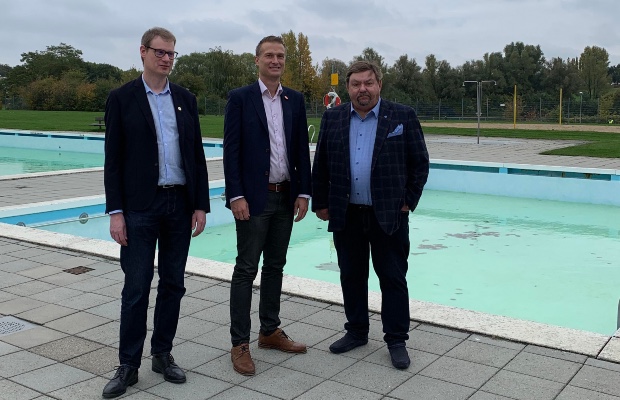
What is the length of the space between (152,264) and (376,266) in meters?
1.19

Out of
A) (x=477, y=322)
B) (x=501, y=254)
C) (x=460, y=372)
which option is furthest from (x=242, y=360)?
(x=501, y=254)

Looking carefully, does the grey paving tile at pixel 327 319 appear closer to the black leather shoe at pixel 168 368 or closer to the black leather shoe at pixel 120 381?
the black leather shoe at pixel 168 368

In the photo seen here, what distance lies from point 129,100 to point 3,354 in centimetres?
162

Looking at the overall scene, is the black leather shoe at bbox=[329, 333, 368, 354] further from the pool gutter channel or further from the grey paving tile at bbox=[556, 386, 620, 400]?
the grey paving tile at bbox=[556, 386, 620, 400]

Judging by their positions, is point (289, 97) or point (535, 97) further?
point (535, 97)

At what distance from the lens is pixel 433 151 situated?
1717cm

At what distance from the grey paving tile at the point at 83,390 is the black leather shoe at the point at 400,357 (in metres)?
1.43

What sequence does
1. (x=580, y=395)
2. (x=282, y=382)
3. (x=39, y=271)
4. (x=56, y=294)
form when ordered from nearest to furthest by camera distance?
(x=580, y=395) < (x=282, y=382) < (x=56, y=294) < (x=39, y=271)

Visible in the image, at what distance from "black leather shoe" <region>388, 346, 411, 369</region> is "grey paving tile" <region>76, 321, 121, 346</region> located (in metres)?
1.58

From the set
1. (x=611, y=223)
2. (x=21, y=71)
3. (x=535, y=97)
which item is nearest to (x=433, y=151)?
(x=611, y=223)

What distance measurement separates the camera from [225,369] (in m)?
3.37

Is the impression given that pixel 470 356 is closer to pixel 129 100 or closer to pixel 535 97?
pixel 129 100

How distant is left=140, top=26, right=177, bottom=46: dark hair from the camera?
9.96 feet

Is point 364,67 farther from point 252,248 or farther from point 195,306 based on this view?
point 195,306
